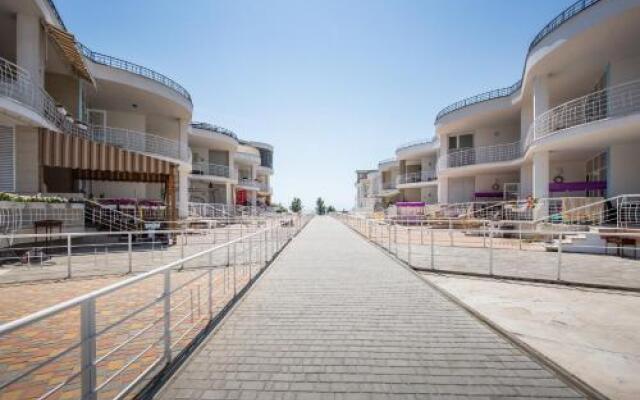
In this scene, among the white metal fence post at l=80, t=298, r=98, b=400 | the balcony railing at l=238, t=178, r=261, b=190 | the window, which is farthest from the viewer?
the balcony railing at l=238, t=178, r=261, b=190

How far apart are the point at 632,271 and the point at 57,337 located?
11.5 m

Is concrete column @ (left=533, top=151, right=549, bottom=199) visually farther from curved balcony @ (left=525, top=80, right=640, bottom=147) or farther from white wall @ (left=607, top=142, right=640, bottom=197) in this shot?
white wall @ (left=607, top=142, right=640, bottom=197)

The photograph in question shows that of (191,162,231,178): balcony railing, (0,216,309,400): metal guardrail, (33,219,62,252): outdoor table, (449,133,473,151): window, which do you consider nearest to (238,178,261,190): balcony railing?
(191,162,231,178): balcony railing

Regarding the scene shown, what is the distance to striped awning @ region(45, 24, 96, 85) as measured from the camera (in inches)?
527

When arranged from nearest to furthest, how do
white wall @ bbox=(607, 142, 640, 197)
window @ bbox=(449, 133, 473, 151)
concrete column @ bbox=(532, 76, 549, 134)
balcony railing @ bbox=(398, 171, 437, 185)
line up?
white wall @ bbox=(607, 142, 640, 197)
concrete column @ bbox=(532, 76, 549, 134)
window @ bbox=(449, 133, 473, 151)
balcony railing @ bbox=(398, 171, 437, 185)

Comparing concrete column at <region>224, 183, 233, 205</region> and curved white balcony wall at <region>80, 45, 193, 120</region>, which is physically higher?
curved white balcony wall at <region>80, 45, 193, 120</region>

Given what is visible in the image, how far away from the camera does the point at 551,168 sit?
68.4 feet

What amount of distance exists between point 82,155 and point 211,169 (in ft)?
72.6

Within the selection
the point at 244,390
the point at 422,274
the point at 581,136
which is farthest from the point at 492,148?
the point at 244,390

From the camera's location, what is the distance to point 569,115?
16172 millimetres

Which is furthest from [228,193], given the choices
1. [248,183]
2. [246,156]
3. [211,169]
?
[246,156]

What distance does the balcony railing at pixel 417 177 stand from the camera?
34566 mm

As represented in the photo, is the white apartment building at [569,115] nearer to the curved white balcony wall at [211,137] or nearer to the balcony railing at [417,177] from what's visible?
the balcony railing at [417,177]

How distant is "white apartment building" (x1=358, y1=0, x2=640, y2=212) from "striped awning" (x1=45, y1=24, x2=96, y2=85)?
64.8 feet
